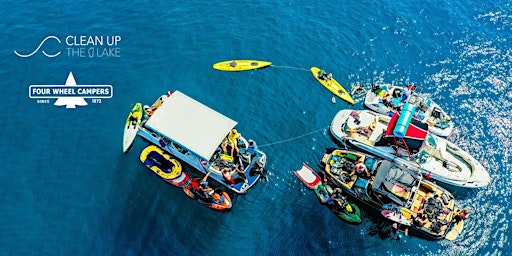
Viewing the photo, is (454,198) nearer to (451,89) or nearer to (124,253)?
(451,89)

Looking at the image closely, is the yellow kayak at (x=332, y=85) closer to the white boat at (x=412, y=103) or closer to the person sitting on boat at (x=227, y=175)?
the white boat at (x=412, y=103)

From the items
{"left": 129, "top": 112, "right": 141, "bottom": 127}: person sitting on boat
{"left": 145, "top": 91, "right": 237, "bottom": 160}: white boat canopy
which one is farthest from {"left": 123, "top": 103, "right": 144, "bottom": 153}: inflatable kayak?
{"left": 145, "top": 91, "right": 237, "bottom": 160}: white boat canopy

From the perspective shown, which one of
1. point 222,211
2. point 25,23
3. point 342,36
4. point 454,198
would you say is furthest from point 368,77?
point 25,23

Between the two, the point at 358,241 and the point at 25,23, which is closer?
the point at 358,241

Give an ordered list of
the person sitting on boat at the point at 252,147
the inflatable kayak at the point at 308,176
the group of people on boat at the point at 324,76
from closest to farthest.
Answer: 1. the inflatable kayak at the point at 308,176
2. the person sitting on boat at the point at 252,147
3. the group of people on boat at the point at 324,76

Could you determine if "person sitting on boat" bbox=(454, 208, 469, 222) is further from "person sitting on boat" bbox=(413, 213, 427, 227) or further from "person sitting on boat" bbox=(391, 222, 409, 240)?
"person sitting on boat" bbox=(391, 222, 409, 240)

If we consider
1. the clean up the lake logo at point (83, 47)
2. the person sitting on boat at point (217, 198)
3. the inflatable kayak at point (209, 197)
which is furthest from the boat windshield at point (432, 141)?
the clean up the lake logo at point (83, 47)
